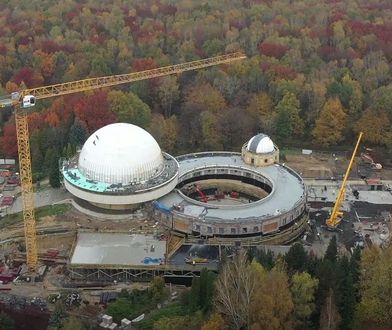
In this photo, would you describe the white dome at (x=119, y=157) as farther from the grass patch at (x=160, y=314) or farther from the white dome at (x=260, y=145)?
the grass patch at (x=160, y=314)

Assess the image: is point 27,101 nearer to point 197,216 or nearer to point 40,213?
point 40,213

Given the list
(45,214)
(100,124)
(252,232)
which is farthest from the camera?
(100,124)

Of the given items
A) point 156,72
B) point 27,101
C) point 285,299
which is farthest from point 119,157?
point 156,72

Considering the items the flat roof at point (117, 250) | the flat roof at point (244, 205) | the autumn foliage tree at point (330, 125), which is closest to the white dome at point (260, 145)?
the flat roof at point (244, 205)

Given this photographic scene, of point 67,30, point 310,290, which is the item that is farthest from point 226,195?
point 67,30

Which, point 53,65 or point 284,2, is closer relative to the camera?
point 53,65

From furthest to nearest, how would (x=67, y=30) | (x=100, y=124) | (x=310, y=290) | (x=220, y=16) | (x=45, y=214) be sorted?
(x=220, y=16) < (x=67, y=30) < (x=100, y=124) < (x=45, y=214) < (x=310, y=290)

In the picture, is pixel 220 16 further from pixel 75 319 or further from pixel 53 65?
pixel 75 319
